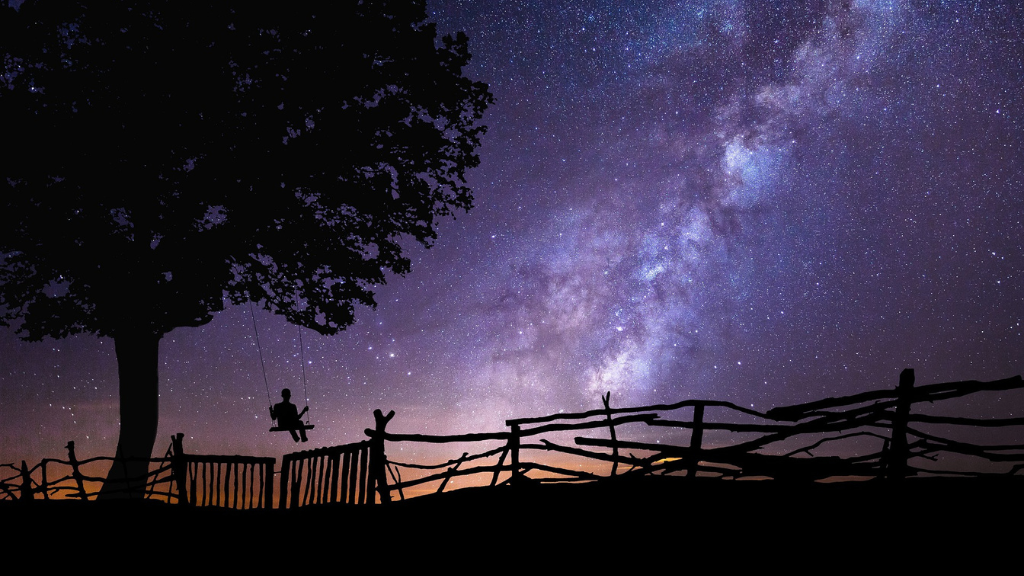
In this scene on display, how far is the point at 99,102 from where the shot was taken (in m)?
14.8

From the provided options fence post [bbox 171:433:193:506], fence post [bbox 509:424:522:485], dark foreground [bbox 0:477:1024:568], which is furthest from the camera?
fence post [bbox 171:433:193:506]

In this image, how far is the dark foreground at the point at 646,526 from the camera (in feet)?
17.9

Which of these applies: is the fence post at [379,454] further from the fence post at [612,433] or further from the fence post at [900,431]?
the fence post at [900,431]

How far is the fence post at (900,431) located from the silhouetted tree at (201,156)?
12810 mm

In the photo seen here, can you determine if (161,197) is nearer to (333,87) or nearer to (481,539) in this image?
(333,87)

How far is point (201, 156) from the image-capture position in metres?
16.1

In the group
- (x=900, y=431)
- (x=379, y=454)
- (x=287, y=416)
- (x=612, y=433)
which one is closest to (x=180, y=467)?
(x=287, y=416)

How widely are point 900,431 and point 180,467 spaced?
12.9 metres

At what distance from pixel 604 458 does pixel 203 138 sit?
11728 millimetres

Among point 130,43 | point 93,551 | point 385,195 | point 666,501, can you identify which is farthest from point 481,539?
point 130,43

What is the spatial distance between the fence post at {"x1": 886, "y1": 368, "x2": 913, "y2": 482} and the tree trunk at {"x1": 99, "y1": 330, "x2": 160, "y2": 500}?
620 inches

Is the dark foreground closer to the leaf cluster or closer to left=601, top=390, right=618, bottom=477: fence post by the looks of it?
left=601, top=390, right=618, bottom=477: fence post

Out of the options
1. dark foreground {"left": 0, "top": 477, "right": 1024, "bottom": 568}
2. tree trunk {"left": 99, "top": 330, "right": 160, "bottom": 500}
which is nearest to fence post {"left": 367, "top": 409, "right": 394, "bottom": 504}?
dark foreground {"left": 0, "top": 477, "right": 1024, "bottom": 568}

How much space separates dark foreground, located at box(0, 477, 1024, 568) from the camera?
5.47 metres
